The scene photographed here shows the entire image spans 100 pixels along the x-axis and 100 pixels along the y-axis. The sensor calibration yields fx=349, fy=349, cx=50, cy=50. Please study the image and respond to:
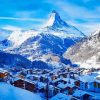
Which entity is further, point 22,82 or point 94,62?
point 94,62

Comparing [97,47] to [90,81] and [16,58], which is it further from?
[90,81]

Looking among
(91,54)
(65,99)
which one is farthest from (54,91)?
(91,54)

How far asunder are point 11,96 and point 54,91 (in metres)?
31.1

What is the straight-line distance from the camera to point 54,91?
5741cm

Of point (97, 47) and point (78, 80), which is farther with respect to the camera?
point (97, 47)

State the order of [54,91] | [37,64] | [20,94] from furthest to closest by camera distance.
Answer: [37,64], [54,91], [20,94]

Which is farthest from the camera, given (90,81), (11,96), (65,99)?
(90,81)

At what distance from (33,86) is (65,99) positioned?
1359 centimetres

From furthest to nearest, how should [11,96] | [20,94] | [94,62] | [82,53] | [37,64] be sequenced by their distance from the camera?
[82,53], [94,62], [37,64], [20,94], [11,96]

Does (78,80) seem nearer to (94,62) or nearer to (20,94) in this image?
(20,94)

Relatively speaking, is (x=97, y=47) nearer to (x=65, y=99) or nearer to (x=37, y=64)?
(x=37, y=64)

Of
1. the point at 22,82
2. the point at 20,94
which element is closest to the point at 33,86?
the point at 22,82

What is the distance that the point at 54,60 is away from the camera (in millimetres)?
170875

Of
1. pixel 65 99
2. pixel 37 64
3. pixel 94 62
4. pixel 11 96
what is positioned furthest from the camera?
pixel 94 62
